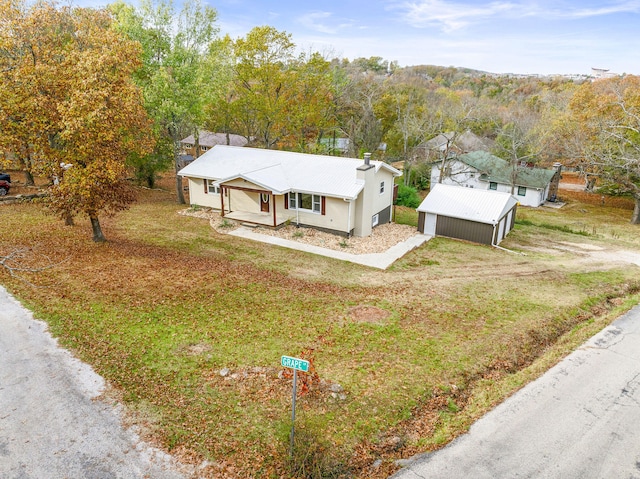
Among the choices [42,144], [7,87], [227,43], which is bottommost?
[42,144]

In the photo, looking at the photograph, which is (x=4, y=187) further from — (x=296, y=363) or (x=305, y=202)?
(x=296, y=363)

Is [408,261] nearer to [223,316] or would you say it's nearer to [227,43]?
[223,316]

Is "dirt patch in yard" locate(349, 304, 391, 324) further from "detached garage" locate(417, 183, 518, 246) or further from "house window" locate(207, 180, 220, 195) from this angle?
"house window" locate(207, 180, 220, 195)

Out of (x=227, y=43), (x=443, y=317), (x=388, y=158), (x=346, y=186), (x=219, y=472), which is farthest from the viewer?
(x=388, y=158)

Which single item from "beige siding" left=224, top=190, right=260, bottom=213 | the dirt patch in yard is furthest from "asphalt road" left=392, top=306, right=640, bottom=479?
"beige siding" left=224, top=190, right=260, bottom=213

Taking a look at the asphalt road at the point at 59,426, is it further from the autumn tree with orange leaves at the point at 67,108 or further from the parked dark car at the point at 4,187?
the parked dark car at the point at 4,187

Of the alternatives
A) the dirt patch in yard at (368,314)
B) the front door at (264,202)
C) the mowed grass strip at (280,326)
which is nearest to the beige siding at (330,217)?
the front door at (264,202)

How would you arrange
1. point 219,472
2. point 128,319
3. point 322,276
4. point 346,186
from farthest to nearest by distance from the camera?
1. point 346,186
2. point 322,276
3. point 128,319
4. point 219,472

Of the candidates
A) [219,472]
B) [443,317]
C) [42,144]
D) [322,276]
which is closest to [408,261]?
[322,276]
